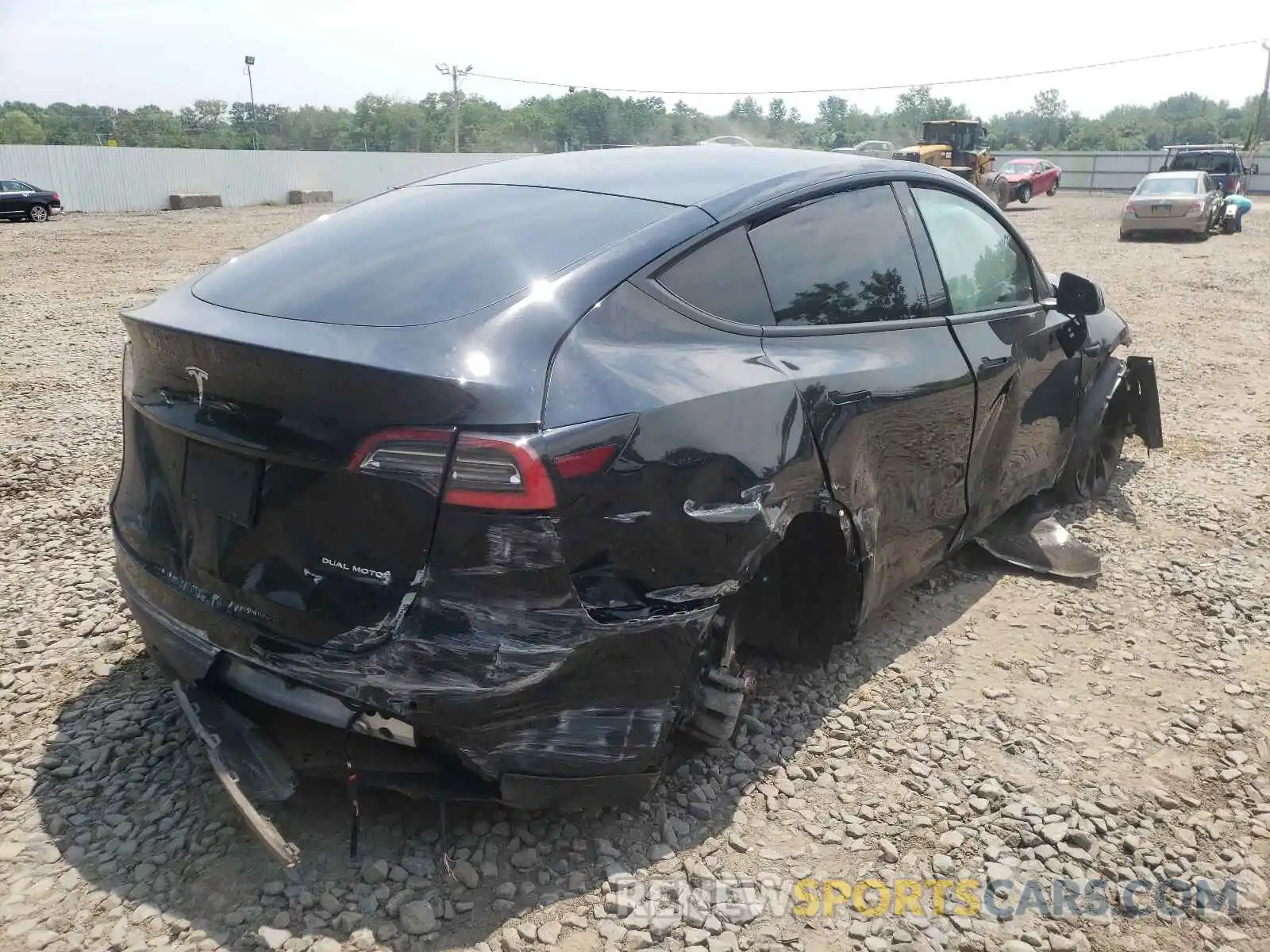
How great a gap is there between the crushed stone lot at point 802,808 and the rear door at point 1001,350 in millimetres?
496

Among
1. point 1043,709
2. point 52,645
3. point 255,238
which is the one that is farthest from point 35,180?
point 1043,709

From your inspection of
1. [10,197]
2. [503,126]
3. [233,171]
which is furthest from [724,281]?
[503,126]

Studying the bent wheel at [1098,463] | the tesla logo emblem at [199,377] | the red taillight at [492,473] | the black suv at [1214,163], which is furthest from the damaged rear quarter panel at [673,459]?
the black suv at [1214,163]

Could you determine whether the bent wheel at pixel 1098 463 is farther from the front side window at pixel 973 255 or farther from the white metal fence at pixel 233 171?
the white metal fence at pixel 233 171

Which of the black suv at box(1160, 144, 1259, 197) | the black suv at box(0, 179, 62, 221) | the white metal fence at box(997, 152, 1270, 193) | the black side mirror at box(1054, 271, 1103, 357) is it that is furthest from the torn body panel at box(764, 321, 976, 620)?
the white metal fence at box(997, 152, 1270, 193)

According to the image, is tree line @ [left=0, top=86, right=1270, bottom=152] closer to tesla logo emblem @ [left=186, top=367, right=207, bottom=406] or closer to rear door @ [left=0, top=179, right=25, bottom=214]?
rear door @ [left=0, top=179, right=25, bottom=214]

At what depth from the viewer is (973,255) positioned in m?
3.82

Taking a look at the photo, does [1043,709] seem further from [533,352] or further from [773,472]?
[533,352]

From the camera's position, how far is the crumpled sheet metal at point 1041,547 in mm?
4219

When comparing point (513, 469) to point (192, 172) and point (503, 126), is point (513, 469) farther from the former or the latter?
point (503, 126)

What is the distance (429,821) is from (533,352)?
A: 1.27 m

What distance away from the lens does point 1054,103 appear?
12388 centimetres

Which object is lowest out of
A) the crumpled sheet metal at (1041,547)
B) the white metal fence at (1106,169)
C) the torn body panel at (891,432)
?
the crumpled sheet metal at (1041,547)

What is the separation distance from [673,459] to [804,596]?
106 centimetres
